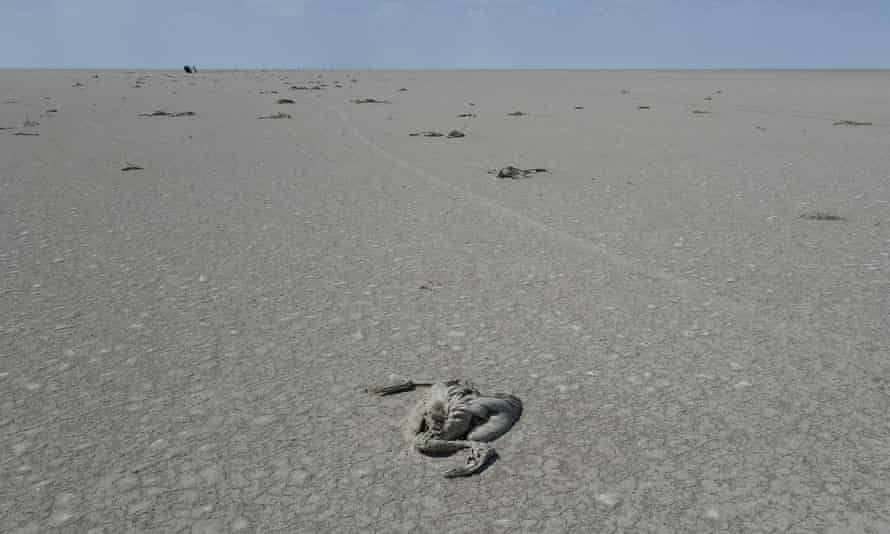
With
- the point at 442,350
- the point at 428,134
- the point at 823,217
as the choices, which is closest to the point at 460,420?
the point at 442,350

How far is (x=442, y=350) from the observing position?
359 centimetres

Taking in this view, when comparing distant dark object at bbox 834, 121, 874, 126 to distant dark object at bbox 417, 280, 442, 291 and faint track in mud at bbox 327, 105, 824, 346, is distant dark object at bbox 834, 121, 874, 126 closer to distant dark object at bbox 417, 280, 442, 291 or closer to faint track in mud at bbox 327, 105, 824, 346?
faint track in mud at bbox 327, 105, 824, 346

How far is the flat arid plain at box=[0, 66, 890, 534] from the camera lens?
2410mm

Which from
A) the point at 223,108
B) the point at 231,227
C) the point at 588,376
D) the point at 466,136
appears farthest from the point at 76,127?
the point at 588,376

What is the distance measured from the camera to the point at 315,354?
3.56 m

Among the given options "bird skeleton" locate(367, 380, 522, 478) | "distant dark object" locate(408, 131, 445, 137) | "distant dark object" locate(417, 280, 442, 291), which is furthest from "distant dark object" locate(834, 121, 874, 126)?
"bird skeleton" locate(367, 380, 522, 478)

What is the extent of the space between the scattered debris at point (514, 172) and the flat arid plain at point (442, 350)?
231 millimetres

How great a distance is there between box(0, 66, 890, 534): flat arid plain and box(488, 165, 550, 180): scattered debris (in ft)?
0.76

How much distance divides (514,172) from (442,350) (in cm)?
560

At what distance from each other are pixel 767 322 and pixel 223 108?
19.2m

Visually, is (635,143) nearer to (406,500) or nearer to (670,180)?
(670,180)

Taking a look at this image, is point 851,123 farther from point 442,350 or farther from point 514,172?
point 442,350

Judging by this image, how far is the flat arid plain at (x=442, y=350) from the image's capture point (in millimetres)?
2410

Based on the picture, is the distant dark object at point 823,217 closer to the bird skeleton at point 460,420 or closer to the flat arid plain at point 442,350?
the flat arid plain at point 442,350
